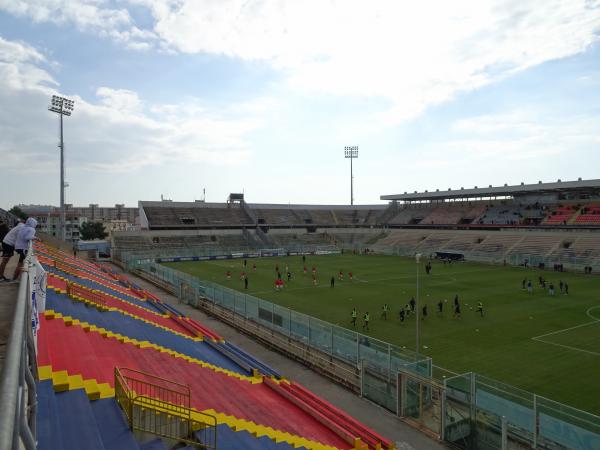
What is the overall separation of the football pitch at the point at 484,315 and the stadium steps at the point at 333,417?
293 inches

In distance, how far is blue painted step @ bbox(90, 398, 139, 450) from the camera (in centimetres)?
678

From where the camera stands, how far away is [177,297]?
109ft

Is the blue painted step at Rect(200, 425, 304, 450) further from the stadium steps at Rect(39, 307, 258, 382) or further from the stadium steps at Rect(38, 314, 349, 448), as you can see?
the stadium steps at Rect(39, 307, 258, 382)

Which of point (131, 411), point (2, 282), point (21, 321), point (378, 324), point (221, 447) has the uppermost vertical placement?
point (21, 321)

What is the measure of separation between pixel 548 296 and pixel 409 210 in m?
58.1

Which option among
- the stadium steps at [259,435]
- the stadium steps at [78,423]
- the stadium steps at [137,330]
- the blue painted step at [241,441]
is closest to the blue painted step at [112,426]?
the stadium steps at [78,423]

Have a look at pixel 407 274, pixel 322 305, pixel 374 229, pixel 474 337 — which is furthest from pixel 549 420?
pixel 374 229

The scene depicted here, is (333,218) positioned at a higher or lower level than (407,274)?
higher

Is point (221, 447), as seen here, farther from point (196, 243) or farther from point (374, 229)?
point (374, 229)

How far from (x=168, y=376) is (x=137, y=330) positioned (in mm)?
4696

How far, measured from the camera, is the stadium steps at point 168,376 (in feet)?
28.5

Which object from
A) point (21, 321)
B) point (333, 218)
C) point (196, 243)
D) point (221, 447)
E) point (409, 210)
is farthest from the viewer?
point (333, 218)

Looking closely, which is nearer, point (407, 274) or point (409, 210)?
point (407, 274)

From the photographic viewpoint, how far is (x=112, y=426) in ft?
24.0
